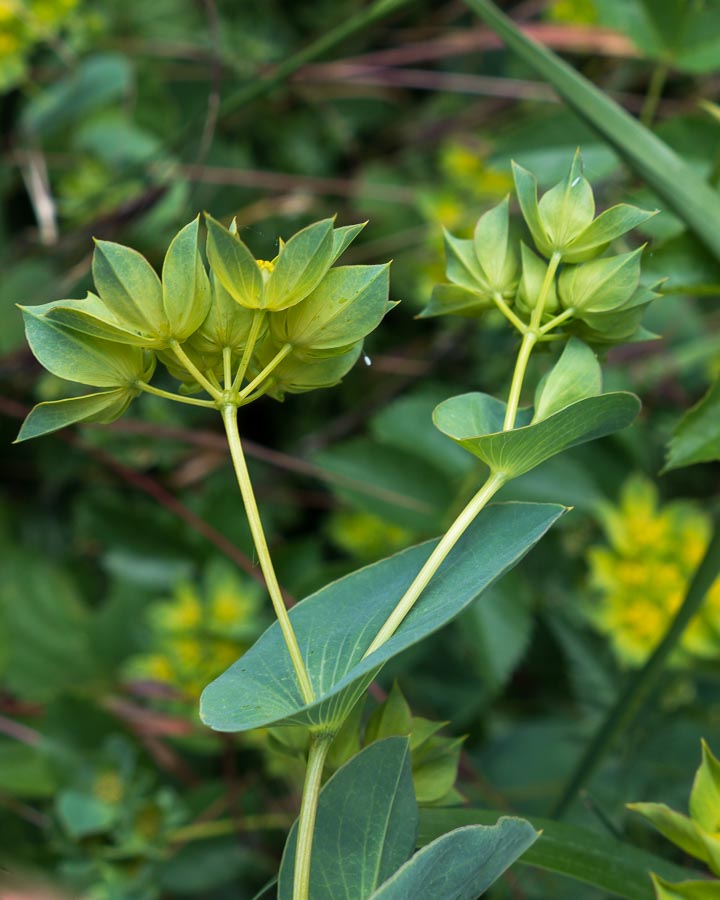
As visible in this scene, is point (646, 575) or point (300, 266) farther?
point (646, 575)

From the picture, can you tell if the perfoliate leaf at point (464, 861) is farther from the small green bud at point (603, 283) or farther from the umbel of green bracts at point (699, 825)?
the small green bud at point (603, 283)

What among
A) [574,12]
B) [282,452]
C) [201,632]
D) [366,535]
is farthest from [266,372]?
[574,12]

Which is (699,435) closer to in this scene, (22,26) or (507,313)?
(507,313)

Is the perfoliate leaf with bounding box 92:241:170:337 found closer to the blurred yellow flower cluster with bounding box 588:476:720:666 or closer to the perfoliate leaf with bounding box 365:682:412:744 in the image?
the perfoliate leaf with bounding box 365:682:412:744

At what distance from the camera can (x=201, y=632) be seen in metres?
0.84

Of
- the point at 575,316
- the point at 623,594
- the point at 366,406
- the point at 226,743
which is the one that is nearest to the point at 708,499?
the point at 623,594

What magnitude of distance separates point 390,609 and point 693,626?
1.70ft

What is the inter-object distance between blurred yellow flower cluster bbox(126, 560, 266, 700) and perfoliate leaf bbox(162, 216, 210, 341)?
56cm

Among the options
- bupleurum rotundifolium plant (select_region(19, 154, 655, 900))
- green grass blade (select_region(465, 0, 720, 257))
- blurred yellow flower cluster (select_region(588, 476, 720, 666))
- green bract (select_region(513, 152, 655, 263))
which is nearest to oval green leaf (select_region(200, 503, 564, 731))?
bupleurum rotundifolium plant (select_region(19, 154, 655, 900))

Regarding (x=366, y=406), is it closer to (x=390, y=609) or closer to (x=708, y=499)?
(x=708, y=499)

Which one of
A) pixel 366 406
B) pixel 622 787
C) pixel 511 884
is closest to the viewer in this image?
pixel 511 884

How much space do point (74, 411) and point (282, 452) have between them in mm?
835

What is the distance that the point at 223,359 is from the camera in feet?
1.06

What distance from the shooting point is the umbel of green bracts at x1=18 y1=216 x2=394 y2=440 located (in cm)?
29
